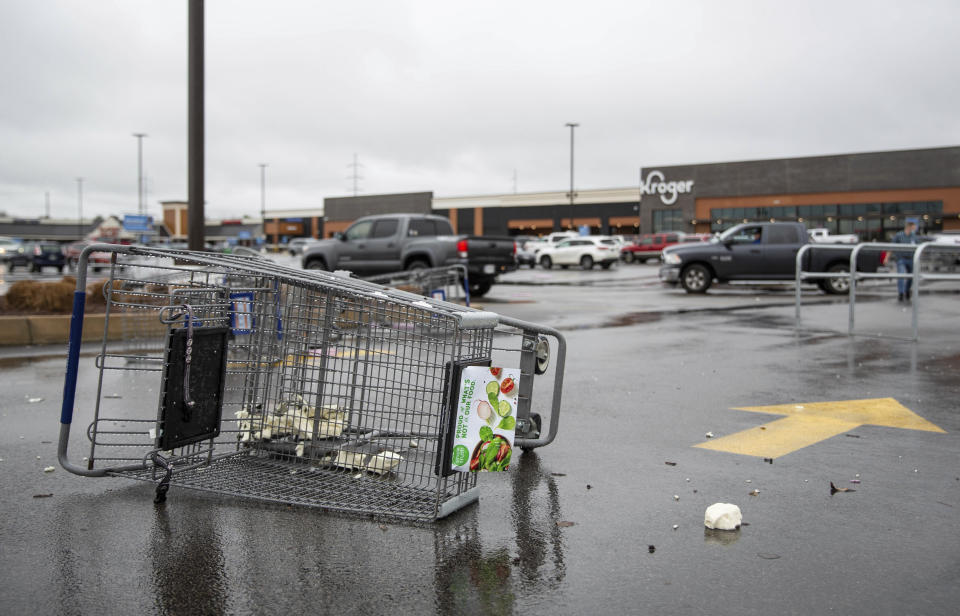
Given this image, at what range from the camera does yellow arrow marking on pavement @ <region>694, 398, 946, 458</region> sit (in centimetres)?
557

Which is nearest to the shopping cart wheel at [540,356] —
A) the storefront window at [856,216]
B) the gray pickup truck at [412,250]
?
the gray pickup truck at [412,250]

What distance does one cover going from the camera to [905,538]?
12.5 ft

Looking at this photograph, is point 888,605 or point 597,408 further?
point 597,408

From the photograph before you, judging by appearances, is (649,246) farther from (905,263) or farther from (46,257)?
(46,257)

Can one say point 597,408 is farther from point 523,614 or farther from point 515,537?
point 523,614

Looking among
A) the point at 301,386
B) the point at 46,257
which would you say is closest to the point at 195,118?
the point at 301,386

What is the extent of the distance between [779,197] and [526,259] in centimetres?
3000

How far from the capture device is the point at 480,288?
2056 centimetres

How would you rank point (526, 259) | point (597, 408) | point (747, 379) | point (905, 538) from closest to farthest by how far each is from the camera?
point (905, 538) < point (597, 408) < point (747, 379) < point (526, 259)

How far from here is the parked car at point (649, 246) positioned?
4822 cm

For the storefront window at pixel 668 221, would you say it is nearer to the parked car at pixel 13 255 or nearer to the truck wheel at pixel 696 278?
the truck wheel at pixel 696 278

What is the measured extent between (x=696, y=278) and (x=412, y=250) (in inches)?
321

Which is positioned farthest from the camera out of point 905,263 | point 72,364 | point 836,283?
point 836,283

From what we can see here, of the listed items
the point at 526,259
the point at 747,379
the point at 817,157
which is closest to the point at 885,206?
the point at 817,157
